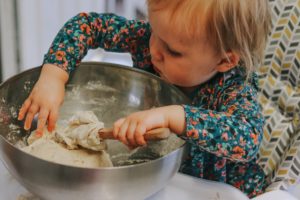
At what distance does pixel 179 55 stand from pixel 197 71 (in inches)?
2.3

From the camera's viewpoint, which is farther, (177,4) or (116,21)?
(116,21)

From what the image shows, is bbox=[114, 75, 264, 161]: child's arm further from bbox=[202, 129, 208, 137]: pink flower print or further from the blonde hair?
the blonde hair

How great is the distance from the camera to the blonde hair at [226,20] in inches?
25.9

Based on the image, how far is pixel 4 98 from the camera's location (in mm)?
674

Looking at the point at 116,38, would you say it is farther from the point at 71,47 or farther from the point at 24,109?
the point at 24,109

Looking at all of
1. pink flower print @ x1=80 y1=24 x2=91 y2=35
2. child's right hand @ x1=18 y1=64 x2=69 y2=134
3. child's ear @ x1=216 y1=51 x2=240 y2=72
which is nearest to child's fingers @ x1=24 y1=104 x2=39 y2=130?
child's right hand @ x1=18 y1=64 x2=69 y2=134

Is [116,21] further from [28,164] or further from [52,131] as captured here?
[28,164]

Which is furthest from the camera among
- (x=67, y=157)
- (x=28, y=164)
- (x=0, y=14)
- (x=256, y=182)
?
(x=0, y=14)

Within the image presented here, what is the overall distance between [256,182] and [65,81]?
0.44m

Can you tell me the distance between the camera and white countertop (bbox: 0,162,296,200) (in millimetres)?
658

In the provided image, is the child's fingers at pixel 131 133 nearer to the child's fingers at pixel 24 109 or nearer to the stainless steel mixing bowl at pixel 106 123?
the stainless steel mixing bowl at pixel 106 123

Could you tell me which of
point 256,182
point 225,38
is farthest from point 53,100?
point 256,182

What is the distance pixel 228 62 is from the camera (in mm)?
757

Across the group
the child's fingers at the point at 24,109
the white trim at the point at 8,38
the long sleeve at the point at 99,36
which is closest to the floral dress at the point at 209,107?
the long sleeve at the point at 99,36
